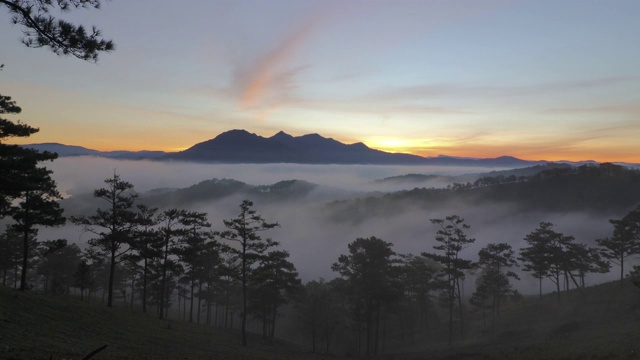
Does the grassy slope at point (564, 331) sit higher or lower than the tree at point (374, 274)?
lower

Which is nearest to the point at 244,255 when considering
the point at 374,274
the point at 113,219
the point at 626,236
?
the point at 113,219

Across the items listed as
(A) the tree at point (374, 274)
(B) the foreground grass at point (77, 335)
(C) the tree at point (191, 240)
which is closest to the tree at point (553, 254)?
(A) the tree at point (374, 274)

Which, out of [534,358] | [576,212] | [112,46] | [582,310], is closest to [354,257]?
[534,358]

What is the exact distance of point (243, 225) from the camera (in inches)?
1258

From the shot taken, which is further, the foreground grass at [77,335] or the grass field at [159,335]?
the grass field at [159,335]

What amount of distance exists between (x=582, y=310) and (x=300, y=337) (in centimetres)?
4835

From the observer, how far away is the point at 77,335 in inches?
722

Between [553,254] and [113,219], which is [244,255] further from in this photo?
[553,254]

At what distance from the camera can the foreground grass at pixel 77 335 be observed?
1379cm

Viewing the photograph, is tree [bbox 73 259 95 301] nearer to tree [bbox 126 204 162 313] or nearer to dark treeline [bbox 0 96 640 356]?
dark treeline [bbox 0 96 640 356]

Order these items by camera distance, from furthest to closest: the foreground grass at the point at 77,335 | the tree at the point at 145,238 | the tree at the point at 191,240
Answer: the tree at the point at 191,240 → the tree at the point at 145,238 → the foreground grass at the point at 77,335

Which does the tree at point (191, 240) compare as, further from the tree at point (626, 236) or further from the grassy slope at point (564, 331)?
the tree at point (626, 236)

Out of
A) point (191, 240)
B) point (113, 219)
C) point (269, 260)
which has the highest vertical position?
point (113, 219)

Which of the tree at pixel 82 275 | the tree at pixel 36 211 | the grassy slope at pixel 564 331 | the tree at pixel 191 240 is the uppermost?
the tree at pixel 36 211
